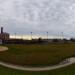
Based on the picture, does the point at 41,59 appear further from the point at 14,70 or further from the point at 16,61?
the point at 14,70

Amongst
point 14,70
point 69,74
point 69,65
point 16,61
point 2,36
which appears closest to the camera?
point 69,74

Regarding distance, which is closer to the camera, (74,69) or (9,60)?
(74,69)

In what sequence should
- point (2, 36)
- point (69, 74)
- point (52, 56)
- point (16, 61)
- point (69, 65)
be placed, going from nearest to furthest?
Result: 1. point (69, 74)
2. point (69, 65)
3. point (16, 61)
4. point (52, 56)
5. point (2, 36)

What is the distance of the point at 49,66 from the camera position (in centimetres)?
3388

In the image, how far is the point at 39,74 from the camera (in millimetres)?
28328

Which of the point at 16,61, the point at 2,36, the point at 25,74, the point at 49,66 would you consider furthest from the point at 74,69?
the point at 2,36

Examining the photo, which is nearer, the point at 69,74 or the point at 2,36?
the point at 69,74

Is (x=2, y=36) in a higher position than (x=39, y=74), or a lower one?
higher

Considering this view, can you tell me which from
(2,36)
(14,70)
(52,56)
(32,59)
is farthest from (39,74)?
(2,36)

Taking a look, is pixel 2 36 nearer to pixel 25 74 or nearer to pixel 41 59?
pixel 41 59

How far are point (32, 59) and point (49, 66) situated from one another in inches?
191

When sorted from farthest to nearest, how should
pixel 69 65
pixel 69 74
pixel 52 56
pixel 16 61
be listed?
pixel 52 56 → pixel 16 61 → pixel 69 65 → pixel 69 74

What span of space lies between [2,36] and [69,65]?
7580 centimetres

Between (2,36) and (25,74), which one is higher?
(2,36)
